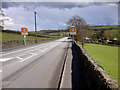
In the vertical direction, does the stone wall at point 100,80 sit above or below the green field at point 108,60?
above

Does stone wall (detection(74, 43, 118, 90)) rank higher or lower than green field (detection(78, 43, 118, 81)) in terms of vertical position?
higher

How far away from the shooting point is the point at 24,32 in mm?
28094

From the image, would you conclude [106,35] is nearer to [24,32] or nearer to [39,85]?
[24,32]

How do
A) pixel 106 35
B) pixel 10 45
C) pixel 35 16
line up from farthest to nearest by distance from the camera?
pixel 106 35, pixel 35 16, pixel 10 45

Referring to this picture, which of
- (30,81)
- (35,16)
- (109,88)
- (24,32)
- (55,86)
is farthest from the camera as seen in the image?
(35,16)

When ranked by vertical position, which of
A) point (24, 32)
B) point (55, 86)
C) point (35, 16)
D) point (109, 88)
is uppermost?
point (35, 16)

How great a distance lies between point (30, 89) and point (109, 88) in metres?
3.74

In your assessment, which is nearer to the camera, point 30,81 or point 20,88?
→ point 20,88

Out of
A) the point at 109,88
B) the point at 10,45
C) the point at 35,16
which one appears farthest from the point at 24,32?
the point at 109,88

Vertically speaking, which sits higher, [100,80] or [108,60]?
[100,80]

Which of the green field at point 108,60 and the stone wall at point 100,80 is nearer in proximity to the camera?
the stone wall at point 100,80

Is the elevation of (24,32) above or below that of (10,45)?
above

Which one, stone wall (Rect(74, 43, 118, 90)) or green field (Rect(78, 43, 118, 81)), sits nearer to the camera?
stone wall (Rect(74, 43, 118, 90))

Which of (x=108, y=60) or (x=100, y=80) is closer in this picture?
(x=100, y=80)
